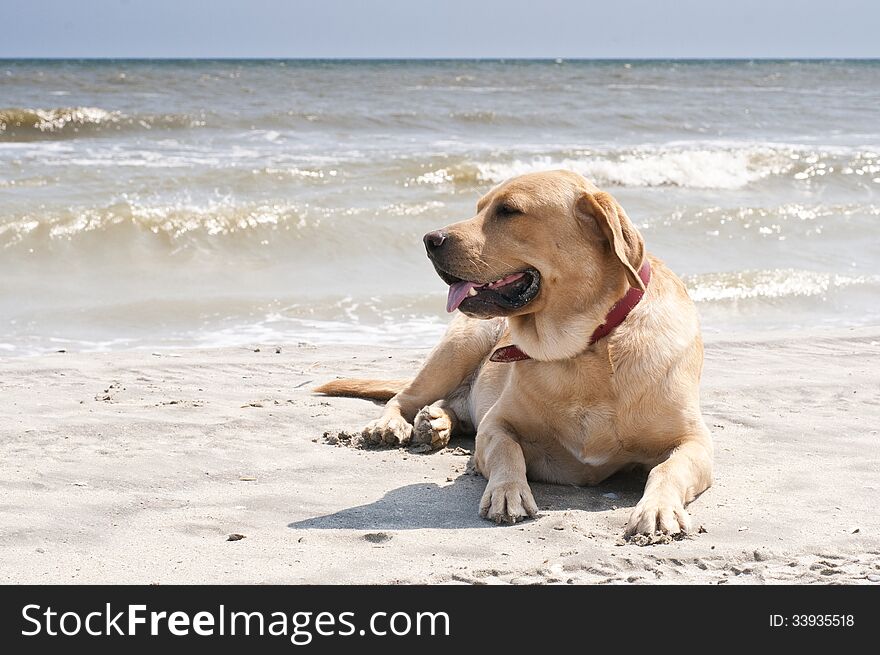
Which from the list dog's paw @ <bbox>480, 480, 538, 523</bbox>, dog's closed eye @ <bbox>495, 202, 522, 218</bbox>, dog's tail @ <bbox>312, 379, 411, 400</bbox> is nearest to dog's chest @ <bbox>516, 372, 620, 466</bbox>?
dog's paw @ <bbox>480, 480, 538, 523</bbox>

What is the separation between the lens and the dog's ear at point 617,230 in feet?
12.8

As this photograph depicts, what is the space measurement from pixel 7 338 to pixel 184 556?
4.63 meters

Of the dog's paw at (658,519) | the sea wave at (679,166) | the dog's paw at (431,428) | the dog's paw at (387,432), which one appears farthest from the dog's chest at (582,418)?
the sea wave at (679,166)

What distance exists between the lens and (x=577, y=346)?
411 cm

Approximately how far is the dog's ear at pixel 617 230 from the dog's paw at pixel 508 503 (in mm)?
855

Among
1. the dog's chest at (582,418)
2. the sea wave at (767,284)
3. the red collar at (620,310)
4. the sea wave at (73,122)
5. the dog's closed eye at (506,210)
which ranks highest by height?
the sea wave at (73,122)

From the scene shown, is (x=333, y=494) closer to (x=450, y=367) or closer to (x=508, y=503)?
(x=508, y=503)

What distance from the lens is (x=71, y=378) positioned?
6.20 m

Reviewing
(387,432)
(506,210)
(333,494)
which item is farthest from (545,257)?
(387,432)

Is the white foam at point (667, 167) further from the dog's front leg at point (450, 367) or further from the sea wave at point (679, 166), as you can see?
the dog's front leg at point (450, 367)

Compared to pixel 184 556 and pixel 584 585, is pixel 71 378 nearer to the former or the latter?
pixel 184 556

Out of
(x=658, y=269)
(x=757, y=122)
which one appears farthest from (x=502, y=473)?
(x=757, y=122)

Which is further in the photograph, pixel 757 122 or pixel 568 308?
pixel 757 122

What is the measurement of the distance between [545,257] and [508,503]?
0.91 meters
